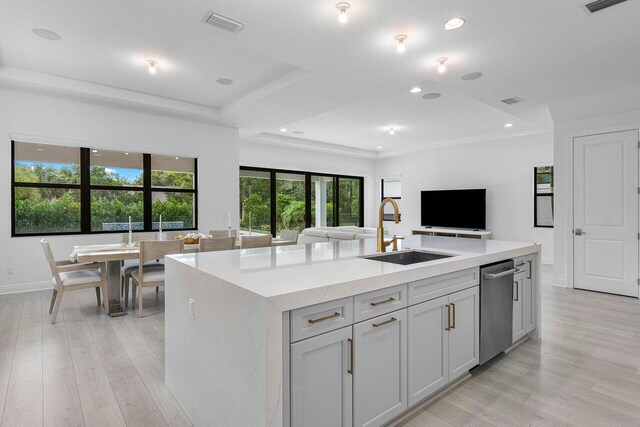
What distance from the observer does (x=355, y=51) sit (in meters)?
3.33

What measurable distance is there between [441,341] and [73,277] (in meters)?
3.71

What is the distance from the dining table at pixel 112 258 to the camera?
11.9ft

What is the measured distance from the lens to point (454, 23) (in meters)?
2.83

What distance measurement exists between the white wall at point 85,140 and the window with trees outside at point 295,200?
1518 mm

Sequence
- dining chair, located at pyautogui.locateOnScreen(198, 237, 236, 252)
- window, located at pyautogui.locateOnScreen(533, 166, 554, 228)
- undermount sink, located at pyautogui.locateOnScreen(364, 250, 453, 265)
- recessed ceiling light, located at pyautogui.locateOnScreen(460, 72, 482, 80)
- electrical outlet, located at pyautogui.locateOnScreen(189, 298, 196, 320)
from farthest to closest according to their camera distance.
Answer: window, located at pyautogui.locateOnScreen(533, 166, 554, 228) < dining chair, located at pyautogui.locateOnScreen(198, 237, 236, 252) < recessed ceiling light, located at pyautogui.locateOnScreen(460, 72, 482, 80) < undermount sink, located at pyautogui.locateOnScreen(364, 250, 453, 265) < electrical outlet, located at pyautogui.locateOnScreen(189, 298, 196, 320)

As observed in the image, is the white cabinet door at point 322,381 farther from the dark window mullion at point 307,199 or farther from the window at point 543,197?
the dark window mullion at point 307,199

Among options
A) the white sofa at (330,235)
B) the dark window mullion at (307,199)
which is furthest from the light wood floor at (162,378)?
the dark window mullion at (307,199)

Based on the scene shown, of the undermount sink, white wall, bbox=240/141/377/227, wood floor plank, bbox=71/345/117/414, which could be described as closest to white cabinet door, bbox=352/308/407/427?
the undermount sink

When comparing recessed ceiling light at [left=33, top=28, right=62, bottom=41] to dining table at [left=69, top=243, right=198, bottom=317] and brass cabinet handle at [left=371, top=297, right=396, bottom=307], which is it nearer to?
dining table at [left=69, top=243, right=198, bottom=317]

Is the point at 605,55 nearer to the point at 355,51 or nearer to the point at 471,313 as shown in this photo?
the point at 355,51

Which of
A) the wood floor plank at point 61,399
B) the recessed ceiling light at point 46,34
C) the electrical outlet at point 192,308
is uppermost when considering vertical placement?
the recessed ceiling light at point 46,34

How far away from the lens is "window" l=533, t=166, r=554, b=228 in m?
7.22

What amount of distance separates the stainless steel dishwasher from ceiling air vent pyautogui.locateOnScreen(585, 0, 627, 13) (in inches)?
78.4

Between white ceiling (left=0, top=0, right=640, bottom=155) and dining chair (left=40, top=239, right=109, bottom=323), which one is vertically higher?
white ceiling (left=0, top=0, right=640, bottom=155)
